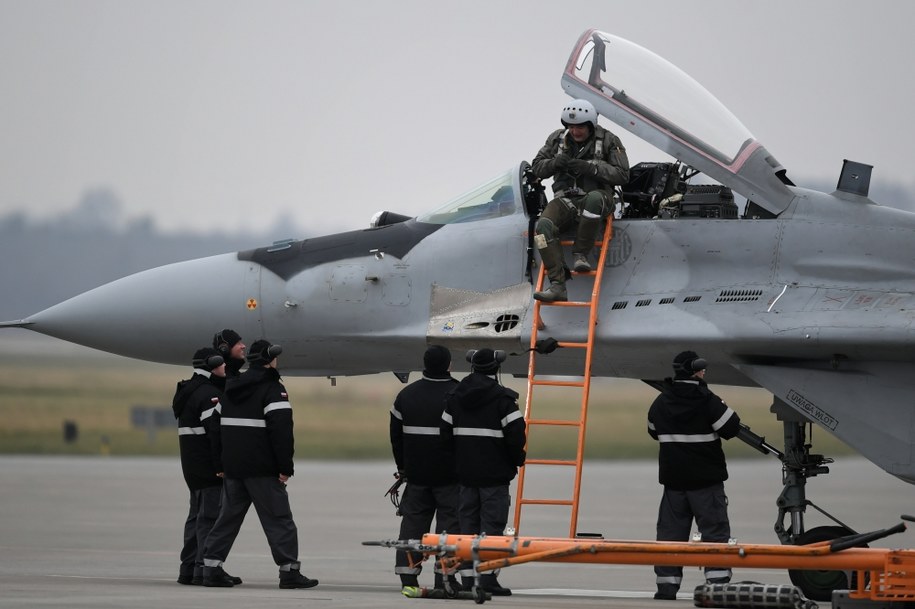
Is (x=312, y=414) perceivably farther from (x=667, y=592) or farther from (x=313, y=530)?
(x=667, y=592)

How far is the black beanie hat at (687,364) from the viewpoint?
1016cm

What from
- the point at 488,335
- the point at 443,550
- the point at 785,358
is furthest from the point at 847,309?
the point at 443,550

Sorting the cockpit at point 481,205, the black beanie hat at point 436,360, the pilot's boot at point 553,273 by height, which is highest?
the cockpit at point 481,205

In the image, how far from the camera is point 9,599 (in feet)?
29.6

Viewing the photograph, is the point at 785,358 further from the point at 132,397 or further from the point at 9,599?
the point at 132,397

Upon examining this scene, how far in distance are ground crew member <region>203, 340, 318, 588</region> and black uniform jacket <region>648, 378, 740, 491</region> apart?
275cm

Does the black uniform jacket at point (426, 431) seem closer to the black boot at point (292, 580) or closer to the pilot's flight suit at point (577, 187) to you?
the black boot at point (292, 580)

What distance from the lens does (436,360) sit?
1061cm

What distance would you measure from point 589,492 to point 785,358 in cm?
1456

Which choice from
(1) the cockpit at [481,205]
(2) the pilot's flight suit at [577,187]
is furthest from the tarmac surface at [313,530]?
(1) the cockpit at [481,205]

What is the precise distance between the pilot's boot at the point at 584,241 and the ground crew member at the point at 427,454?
120 centimetres

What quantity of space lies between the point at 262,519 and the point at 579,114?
3883mm

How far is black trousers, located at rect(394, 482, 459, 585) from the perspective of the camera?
1062 cm

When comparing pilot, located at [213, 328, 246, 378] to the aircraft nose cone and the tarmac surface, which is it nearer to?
the aircraft nose cone
